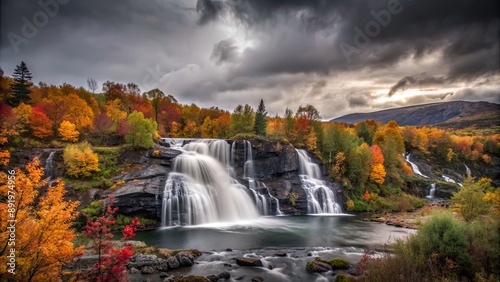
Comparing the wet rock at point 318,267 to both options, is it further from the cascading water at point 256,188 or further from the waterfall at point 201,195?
the cascading water at point 256,188

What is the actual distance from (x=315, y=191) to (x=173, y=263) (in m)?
34.2

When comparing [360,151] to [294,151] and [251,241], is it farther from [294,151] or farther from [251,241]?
[251,241]

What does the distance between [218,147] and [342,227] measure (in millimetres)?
25164

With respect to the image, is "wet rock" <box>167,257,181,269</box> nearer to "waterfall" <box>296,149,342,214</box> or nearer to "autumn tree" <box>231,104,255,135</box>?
"waterfall" <box>296,149,342,214</box>

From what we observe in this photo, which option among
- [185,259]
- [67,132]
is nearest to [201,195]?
[185,259]

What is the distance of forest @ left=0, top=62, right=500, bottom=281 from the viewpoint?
9.26 m

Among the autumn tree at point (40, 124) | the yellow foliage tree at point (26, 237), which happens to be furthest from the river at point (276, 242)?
the autumn tree at point (40, 124)

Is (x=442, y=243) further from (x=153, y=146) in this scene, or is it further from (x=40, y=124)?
(x=40, y=124)

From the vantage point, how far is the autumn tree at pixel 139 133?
38.6 meters

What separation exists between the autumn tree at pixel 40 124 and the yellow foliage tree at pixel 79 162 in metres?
7.17

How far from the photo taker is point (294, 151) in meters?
50.0

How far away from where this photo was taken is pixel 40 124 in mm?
36344

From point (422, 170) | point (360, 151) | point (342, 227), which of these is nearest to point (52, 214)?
point (342, 227)

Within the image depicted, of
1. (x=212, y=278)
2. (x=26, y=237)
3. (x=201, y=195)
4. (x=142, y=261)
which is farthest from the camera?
(x=201, y=195)
